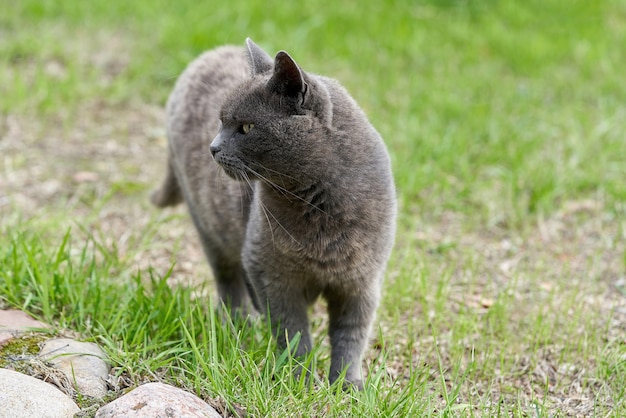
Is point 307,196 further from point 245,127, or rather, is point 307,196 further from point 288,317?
point 288,317

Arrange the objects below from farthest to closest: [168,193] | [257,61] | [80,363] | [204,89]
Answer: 1. [168,193]
2. [204,89]
3. [257,61]
4. [80,363]

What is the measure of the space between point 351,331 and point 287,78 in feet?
3.22

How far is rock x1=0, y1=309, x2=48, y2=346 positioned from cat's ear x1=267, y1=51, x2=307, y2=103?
3.85ft

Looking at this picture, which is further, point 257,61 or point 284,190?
point 257,61

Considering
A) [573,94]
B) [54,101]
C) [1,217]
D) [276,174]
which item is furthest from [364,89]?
[276,174]

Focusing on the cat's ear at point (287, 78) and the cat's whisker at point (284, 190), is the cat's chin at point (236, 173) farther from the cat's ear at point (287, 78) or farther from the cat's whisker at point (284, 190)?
the cat's ear at point (287, 78)

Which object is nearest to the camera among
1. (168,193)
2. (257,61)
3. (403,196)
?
(257,61)

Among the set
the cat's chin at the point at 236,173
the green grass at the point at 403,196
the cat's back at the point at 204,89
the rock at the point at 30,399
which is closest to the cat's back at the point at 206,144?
the cat's back at the point at 204,89

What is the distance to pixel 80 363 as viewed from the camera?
258 cm

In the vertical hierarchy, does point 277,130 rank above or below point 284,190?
above

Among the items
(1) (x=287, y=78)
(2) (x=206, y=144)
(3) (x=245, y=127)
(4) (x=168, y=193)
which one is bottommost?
(4) (x=168, y=193)

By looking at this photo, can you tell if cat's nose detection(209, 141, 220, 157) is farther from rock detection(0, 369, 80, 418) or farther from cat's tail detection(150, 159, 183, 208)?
cat's tail detection(150, 159, 183, 208)

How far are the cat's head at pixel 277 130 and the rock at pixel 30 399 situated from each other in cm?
89

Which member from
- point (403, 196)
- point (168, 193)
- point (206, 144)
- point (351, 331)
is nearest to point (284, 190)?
point (351, 331)
